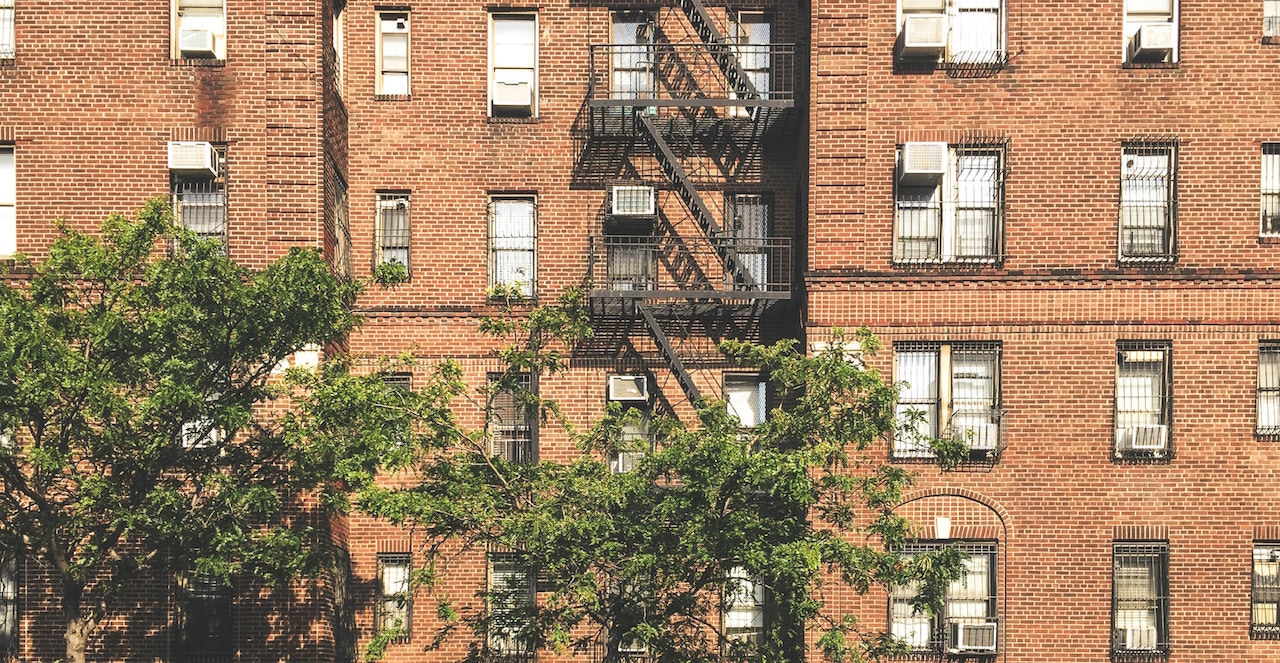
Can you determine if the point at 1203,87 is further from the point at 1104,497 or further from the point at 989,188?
the point at 1104,497

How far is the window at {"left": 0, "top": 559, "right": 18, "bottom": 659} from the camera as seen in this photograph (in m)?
21.9

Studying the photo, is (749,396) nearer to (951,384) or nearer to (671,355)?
(671,355)

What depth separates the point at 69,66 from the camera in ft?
73.7

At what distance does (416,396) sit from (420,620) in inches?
263

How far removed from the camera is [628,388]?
2373 centimetres

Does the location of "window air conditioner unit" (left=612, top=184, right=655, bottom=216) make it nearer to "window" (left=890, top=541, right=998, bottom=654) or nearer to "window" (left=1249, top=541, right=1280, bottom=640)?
"window" (left=890, top=541, right=998, bottom=654)

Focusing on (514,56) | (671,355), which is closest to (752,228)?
(671,355)

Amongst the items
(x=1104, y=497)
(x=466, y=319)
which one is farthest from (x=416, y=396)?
(x=1104, y=497)

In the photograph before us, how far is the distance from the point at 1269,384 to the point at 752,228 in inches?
353

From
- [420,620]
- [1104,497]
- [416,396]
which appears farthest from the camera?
[420,620]

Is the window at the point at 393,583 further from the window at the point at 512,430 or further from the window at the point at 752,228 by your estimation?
the window at the point at 752,228

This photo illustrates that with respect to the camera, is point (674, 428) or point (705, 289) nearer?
point (674, 428)

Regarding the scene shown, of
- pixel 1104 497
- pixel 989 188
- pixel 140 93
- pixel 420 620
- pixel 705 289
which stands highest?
pixel 140 93

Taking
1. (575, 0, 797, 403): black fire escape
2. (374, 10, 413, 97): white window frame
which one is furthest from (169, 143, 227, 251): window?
(575, 0, 797, 403): black fire escape
